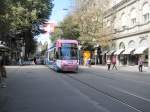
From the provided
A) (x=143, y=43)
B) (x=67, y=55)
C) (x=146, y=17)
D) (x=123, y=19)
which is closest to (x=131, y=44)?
(x=143, y=43)

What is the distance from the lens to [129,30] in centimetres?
6475

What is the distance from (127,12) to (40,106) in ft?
175

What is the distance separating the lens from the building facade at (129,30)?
189 ft

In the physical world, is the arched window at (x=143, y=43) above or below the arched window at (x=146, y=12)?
below

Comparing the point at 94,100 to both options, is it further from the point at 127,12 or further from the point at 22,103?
the point at 127,12

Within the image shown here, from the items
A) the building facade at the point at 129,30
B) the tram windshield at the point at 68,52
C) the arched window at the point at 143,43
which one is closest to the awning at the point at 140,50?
the building facade at the point at 129,30

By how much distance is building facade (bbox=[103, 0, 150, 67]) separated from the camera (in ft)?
189

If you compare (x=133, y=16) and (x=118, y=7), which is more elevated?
(x=118, y=7)

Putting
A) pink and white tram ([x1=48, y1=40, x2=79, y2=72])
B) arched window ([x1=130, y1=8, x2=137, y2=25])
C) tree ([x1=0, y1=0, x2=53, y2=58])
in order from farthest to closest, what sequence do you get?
tree ([x1=0, y1=0, x2=53, y2=58]) → arched window ([x1=130, y1=8, x2=137, y2=25]) → pink and white tram ([x1=48, y1=40, x2=79, y2=72])

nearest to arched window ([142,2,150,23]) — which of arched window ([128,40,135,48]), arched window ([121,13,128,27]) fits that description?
arched window ([128,40,135,48])

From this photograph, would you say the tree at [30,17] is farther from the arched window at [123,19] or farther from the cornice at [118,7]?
the arched window at [123,19]

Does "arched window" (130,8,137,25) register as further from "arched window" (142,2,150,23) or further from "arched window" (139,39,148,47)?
"arched window" (139,39,148,47)

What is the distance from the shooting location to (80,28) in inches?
2901

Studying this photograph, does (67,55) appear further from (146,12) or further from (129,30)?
(129,30)
